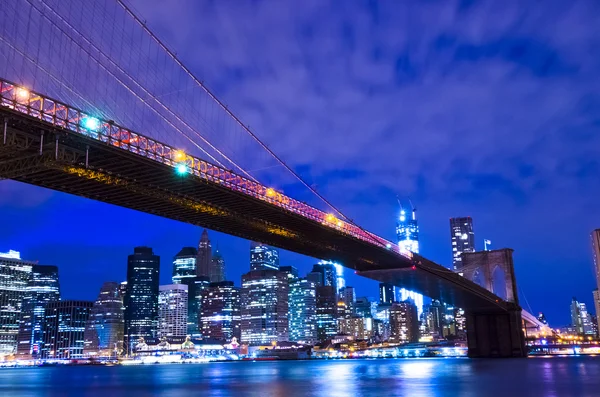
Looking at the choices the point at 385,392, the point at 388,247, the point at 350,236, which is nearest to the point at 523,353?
the point at 388,247

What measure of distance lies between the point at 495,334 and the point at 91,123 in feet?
233

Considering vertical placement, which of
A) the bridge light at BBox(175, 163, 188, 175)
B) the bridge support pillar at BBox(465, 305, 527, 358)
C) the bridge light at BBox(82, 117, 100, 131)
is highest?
the bridge light at BBox(82, 117, 100, 131)

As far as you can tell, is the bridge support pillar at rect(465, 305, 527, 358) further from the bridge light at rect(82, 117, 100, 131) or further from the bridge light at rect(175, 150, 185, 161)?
the bridge light at rect(82, 117, 100, 131)

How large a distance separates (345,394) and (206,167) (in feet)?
56.0

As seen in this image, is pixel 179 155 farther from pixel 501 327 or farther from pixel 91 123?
pixel 501 327

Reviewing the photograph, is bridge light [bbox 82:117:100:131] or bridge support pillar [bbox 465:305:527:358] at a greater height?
bridge light [bbox 82:117:100:131]

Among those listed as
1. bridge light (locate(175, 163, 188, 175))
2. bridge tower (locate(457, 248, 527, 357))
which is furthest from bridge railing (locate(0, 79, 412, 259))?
bridge tower (locate(457, 248, 527, 357))

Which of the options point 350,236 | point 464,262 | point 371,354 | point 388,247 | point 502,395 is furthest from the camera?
point 371,354

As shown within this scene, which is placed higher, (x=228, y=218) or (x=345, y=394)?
(x=228, y=218)

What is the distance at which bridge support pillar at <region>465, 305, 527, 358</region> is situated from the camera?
85.3m

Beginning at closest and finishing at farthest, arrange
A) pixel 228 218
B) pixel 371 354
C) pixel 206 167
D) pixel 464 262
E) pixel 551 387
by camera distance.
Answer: pixel 551 387, pixel 206 167, pixel 228 218, pixel 464 262, pixel 371 354

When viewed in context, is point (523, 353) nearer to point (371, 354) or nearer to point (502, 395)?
point (502, 395)

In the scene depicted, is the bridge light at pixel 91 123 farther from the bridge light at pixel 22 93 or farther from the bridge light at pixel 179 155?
the bridge light at pixel 179 155

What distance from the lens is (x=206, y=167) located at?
40812 mm
